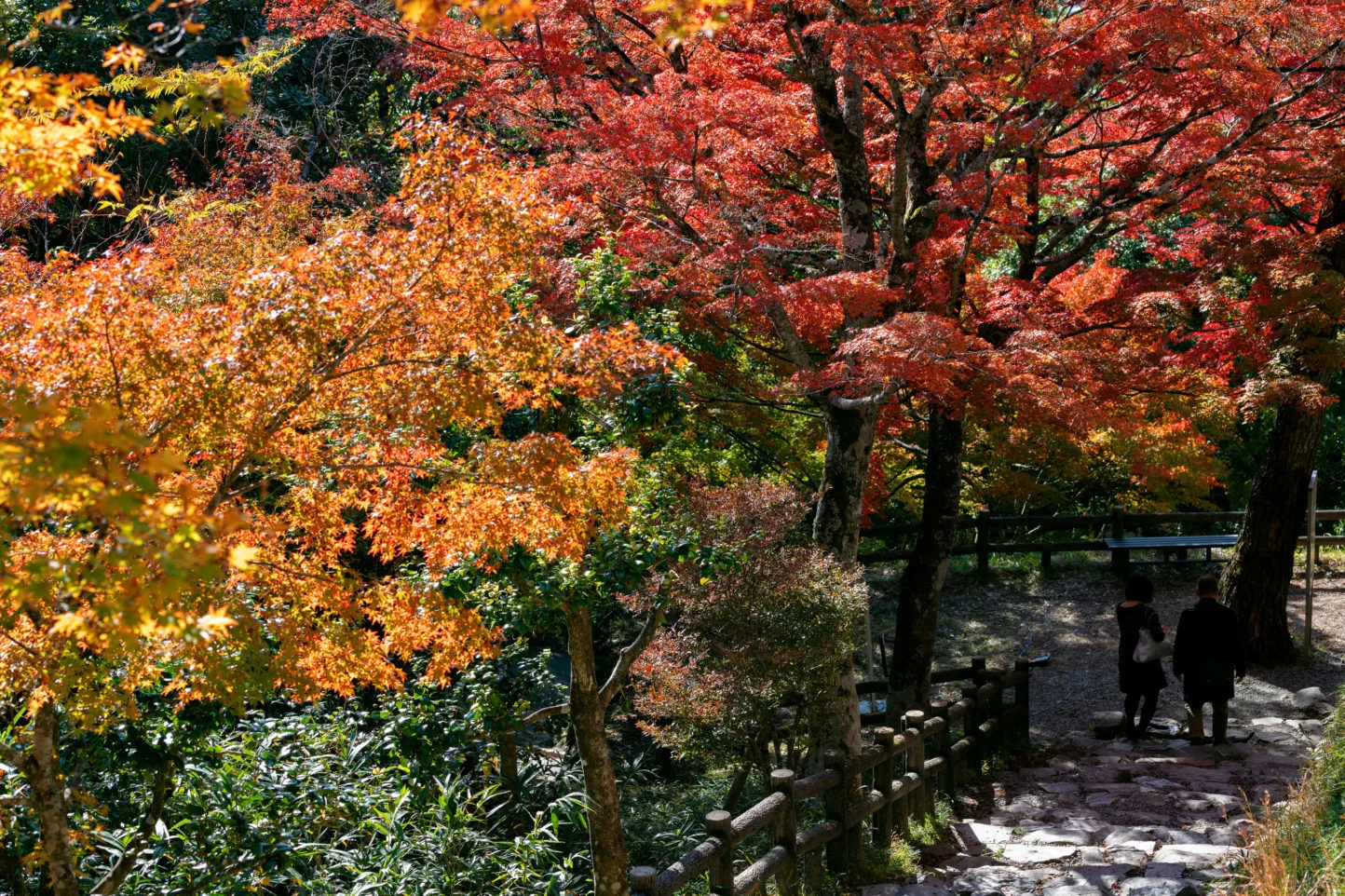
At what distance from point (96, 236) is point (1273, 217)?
16656 millimetres

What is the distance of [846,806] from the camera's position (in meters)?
7.05

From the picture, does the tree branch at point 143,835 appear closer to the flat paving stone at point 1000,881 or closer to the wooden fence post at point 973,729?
the flat paving stone at point 1000,881

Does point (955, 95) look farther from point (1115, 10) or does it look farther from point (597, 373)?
point (597, 373)

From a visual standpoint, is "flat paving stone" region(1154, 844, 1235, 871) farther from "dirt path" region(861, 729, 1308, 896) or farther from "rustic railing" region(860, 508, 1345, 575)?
"rustic railing" region(860, 508, 1345, 575)

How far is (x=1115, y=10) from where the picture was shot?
27.7 ft

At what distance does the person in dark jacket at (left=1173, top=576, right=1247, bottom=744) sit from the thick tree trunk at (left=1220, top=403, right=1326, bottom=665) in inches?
146

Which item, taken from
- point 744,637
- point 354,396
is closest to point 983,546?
point 744,637

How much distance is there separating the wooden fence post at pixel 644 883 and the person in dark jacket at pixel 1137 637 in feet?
18.1

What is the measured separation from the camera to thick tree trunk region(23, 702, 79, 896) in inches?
173

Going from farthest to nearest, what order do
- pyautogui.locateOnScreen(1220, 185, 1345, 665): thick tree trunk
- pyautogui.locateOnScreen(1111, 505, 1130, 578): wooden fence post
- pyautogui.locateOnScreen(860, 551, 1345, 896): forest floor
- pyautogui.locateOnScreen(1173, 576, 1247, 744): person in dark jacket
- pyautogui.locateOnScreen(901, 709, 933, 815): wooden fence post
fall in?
pyautogui.locateOnScreen(1111, 505, 1130, 578): wooden fence post < pyautogui.locateOnScreen(1220, 185, 1345, 665): thick tree trunk < pyautogui.locateOnScreen(1173, 576, 1247, 744): person in dark jacket < pyautogui.locateOnScreen(901, 709, 933, 815): wooden fence post < pyautogui.locateOnScreen(860, 551, 1345, 896): forest floor

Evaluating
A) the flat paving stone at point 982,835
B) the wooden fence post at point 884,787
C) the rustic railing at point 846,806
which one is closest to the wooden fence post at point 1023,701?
the rustic railing at point 846,806

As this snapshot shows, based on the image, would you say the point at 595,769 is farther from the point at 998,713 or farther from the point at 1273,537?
the point at 1273,537

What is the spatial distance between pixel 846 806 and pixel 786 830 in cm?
77

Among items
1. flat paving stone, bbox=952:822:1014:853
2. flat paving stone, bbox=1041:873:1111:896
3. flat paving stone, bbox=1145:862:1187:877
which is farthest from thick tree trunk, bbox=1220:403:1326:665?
flat paving stone, bbox=1041:873:1111:896
